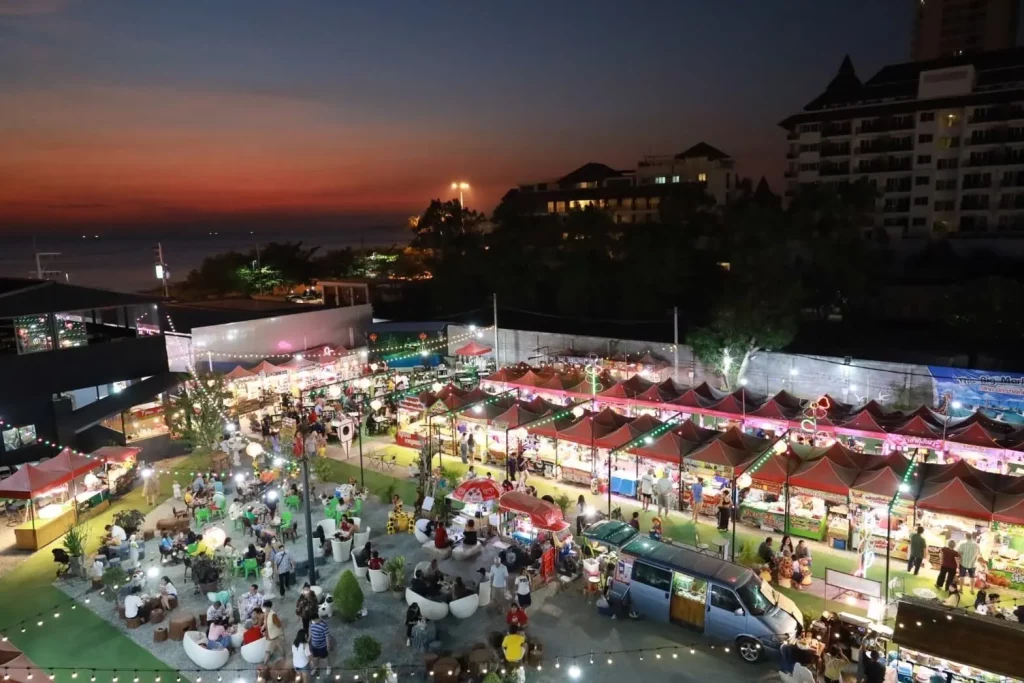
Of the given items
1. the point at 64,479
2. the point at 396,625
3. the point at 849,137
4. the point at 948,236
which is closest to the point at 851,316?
the point at 948,236

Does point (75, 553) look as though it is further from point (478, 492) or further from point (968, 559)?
point (968, 559)

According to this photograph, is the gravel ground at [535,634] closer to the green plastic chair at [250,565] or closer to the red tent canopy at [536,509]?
the green plastic chair at [250,565]

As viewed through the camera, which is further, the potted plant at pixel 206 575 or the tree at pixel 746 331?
the tree at pixel 746 331

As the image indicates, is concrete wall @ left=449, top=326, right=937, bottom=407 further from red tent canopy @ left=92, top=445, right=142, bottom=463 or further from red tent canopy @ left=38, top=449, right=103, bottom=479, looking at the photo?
red tent canopy @ left=38, top=449, right=103, bottom=479

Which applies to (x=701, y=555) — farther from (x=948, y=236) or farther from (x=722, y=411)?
(x=948, y=236)

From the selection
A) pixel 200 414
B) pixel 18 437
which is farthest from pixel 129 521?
pixel 18 437

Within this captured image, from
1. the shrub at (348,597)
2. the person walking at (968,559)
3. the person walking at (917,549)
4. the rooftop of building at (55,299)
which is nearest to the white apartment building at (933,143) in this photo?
the person walking at (917,549)
